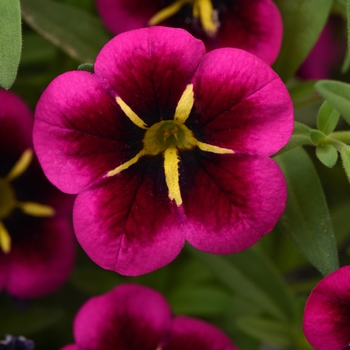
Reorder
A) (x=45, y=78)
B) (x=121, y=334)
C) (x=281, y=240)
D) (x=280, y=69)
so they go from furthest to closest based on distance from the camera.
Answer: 1. (x=281, y=240)
2. (x=45, y=78)
3. (x=280, y=69)
4. (x=121, y=334)

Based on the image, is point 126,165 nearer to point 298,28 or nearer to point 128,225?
point 128,225

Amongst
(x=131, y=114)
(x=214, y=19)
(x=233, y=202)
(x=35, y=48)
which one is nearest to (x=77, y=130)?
(x=131, y=114)

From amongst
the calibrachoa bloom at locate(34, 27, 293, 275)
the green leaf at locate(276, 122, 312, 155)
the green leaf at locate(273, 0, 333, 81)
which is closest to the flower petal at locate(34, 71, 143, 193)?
the calibrachoa bloom at locate(34, 27, 293, 275)

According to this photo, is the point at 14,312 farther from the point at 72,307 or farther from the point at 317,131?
the point at 317,131

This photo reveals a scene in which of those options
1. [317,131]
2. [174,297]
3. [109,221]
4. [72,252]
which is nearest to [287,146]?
[317,131]

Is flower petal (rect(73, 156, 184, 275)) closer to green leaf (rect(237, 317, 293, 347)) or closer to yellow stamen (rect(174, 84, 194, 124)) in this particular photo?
yellow stamen (rect(174, 84, 194, 124))

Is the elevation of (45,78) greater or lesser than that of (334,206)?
greater
